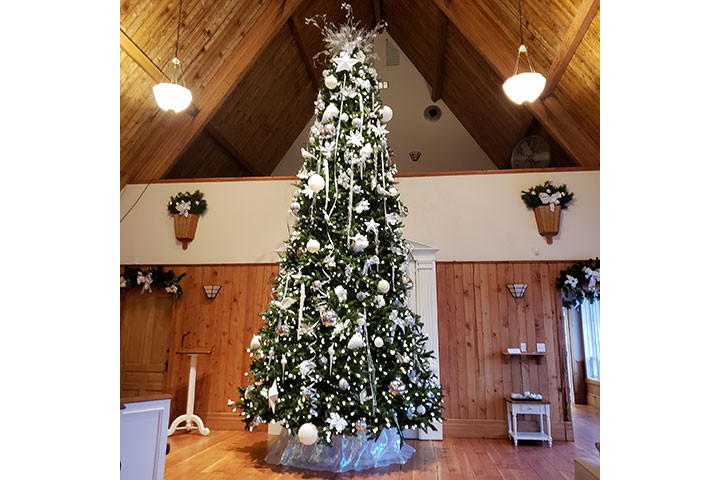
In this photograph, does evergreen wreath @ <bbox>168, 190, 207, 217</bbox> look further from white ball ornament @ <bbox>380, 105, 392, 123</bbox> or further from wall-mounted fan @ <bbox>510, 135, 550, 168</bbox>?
wall-mounted fan @ <bbox>510, 135, 550, 168</bbox>

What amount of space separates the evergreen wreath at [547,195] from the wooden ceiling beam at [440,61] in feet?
9.02

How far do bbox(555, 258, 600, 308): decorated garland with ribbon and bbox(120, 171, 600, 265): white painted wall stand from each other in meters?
0.20

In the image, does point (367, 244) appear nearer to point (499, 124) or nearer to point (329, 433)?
point (329, 433)

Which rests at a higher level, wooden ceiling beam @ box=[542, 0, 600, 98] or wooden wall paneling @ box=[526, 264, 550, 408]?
wooden ceiling beam @ box=[542, 0, 600, 98]

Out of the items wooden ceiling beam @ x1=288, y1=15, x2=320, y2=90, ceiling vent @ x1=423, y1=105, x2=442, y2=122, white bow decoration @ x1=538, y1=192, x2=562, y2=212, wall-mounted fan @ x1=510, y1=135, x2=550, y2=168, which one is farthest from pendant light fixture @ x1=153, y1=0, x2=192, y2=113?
ceiling vent @ x1=423, y1=105, x2=442, y2=122

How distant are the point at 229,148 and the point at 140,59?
8.44ft

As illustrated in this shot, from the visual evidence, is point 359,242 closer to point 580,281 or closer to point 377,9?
point 580,281

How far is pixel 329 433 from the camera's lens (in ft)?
11.0

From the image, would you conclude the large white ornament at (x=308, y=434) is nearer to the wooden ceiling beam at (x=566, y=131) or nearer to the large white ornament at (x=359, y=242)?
the large white ornament at (x=359, y=242)

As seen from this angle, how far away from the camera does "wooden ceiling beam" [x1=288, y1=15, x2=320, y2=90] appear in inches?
257

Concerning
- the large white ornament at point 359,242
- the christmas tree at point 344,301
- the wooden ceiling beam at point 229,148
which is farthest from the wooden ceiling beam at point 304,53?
the large white ornament at point 359,242

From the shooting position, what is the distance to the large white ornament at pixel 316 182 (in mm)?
3801

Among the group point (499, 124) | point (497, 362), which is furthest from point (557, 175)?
point (497, 362)

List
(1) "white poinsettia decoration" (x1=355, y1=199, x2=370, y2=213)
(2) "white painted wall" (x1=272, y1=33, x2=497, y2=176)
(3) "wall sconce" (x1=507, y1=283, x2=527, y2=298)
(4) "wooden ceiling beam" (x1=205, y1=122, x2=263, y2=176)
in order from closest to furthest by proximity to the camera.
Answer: (1) "white poinsettia decoration" (x1=355, y1=199, x2=370, y2=213), (3) "wall sconce" (x1=507, y1=283, x2=527, y2=298), (4) "wooden ceiling beam" (x1=205, y1=122, x2=263, y2=176), (2) "white painted wall" (x1=272, y1=33, x2=497, y2=176)
